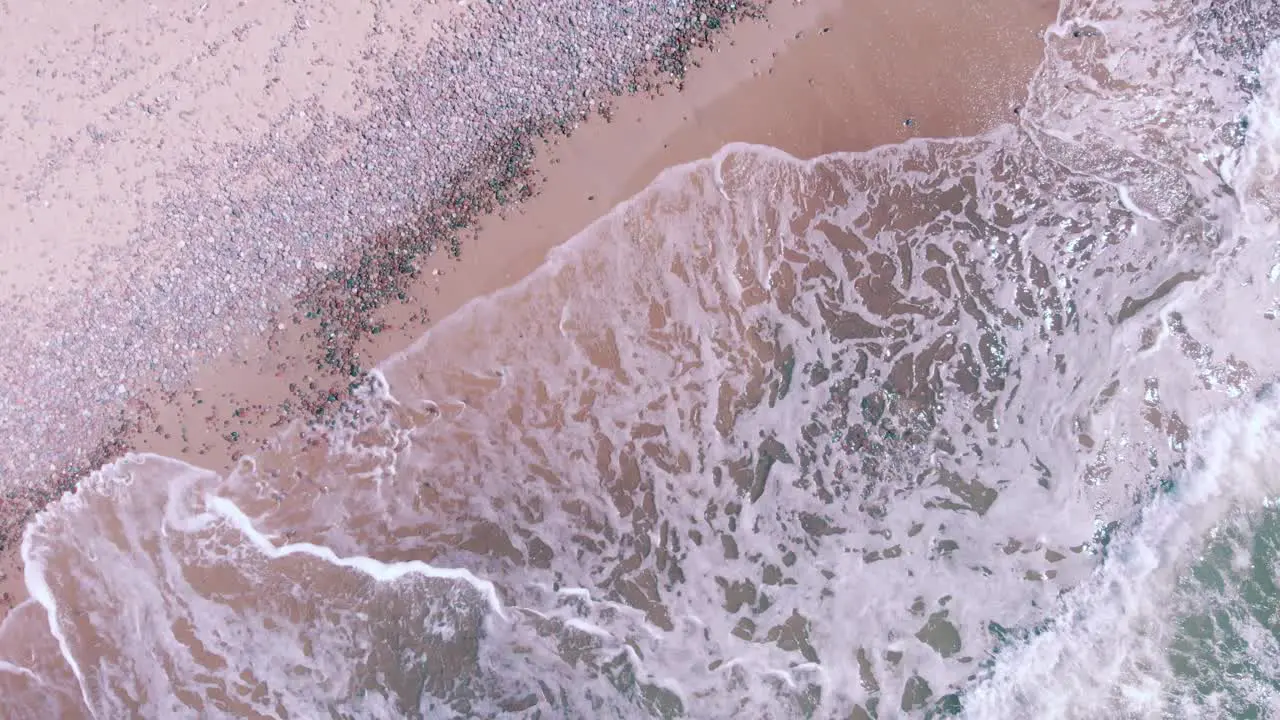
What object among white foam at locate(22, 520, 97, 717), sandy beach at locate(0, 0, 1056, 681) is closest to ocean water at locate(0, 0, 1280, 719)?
white foam at locate(22, 520, 97, 717)

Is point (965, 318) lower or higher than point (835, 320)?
lower

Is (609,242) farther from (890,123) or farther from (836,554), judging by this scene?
(836,554)

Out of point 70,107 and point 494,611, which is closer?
point 70,107

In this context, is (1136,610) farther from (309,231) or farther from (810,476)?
(309,231)

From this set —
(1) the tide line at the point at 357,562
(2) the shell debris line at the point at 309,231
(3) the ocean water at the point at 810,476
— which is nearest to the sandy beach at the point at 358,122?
(2) the shell debris line at the point at 309,231

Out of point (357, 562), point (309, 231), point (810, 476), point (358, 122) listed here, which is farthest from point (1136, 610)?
point (358, 122)

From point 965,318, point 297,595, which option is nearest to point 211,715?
point 297,595
